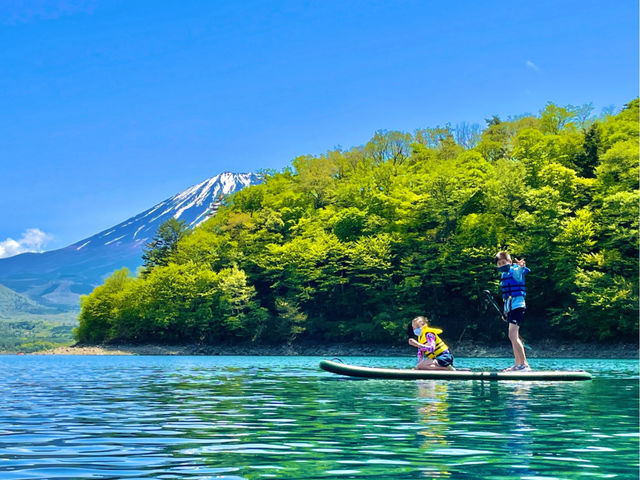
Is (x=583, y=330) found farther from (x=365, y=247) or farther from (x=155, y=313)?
(x=155, y=313)

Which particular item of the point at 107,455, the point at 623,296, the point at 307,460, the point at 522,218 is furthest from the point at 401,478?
the point at 522,218

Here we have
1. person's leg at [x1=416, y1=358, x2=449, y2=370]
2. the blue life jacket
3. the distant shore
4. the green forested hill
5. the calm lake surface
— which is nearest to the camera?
the calm lake surface

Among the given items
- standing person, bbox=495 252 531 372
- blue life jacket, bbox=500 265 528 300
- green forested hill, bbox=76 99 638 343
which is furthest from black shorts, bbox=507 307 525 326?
green forested hill, bbox=76 99 638 343

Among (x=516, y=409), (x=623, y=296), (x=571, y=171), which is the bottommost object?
(x=516, y=409)

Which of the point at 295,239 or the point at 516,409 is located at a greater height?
the point at 295,239

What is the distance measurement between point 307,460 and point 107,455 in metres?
2.41

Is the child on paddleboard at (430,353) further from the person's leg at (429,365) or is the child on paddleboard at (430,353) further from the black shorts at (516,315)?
the black shorts at (516,315)

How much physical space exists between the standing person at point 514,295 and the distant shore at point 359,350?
98.2ft

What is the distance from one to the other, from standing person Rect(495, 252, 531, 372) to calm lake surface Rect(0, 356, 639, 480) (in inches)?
76.6

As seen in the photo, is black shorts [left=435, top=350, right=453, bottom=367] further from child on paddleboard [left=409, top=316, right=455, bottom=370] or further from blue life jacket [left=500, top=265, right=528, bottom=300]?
blue life jacket [left=500, top=265, right=528, bottom=300]

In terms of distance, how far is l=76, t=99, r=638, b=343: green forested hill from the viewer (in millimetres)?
66062

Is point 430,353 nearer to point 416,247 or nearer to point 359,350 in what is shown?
point 359,350

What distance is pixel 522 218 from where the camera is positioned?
68875 mm

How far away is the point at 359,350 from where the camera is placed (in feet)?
243
